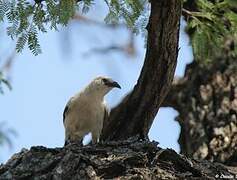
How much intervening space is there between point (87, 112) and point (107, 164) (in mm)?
3108

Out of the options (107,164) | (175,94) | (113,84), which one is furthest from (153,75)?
(175,94)

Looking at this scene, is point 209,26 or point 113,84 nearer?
point 209,26

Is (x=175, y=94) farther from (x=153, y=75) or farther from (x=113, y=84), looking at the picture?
(x=153, y=75)

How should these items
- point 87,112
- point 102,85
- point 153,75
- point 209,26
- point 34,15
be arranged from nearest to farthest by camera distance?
1. point 34,15
2. point 153,75
3. point 209,26
4. point 87,112
5. point 102,85

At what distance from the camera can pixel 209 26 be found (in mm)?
8578

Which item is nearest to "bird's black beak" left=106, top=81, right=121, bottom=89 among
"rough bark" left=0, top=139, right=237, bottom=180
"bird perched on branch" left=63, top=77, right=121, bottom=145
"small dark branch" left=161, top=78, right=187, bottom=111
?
"bird perched on branch" left=63, top=77, right=121, bottom=145

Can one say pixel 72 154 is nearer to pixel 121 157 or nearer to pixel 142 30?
pixel 121 157

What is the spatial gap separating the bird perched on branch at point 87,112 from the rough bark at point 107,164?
2.50m

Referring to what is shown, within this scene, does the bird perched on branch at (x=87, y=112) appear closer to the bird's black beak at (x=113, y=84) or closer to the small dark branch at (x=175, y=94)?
the bird's black beak at (x=113, y=84)

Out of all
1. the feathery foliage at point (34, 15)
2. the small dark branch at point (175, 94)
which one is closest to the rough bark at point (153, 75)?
the feathery foliage at point (34, 15)

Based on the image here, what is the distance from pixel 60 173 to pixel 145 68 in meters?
1.81

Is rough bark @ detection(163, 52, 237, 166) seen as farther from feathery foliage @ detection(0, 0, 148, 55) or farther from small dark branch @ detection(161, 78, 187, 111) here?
feathery foliage @ detection(0, 0, 148, 55)

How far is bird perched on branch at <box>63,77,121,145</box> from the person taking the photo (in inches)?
412

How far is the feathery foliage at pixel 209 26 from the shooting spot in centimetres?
842
